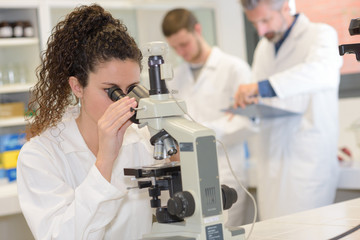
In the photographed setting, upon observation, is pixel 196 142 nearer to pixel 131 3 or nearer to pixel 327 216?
pixel 327 216

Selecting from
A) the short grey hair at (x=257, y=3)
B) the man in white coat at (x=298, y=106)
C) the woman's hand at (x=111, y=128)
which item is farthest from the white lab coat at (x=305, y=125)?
the woman's hand at (x=111, y=128)

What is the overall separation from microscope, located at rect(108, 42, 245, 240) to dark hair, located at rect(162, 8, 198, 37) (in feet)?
7.24

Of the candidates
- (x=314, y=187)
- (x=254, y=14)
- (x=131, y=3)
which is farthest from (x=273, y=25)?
(x=131, y=3)

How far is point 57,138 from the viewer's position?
167 cm

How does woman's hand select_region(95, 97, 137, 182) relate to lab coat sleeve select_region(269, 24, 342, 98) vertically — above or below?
below

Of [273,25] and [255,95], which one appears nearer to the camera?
[255,95]

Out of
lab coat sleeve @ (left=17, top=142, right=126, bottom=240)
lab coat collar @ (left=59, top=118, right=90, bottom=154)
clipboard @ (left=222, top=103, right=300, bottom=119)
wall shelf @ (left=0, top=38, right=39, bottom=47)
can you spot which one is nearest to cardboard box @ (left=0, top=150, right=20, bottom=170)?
wall shelf @ (left=0, top=38, right=39, bottom=47)

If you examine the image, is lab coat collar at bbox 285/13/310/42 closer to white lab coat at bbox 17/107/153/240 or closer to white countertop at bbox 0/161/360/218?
white countertop at bbox 0/161/360/218

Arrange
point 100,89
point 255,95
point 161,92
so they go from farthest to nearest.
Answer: point 255,95
point 100,89
point 161,92

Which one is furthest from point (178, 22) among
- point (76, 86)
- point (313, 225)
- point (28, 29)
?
point (313, 225)

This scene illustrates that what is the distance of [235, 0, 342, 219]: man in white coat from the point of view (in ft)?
9.34

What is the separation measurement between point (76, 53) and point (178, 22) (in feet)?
6.42

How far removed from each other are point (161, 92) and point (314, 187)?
184 centimetres

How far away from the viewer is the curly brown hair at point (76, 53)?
163 cm
